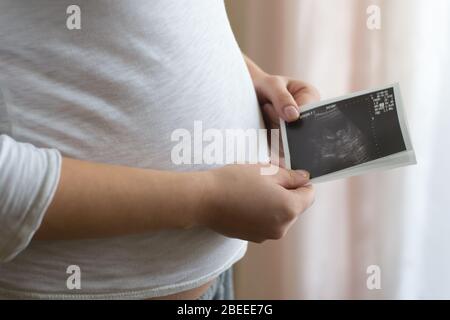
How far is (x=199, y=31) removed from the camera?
2.01ft

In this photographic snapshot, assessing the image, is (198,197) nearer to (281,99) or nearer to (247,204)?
(247,204)

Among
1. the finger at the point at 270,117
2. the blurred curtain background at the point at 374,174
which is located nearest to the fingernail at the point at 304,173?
the finger at the point at 270,117

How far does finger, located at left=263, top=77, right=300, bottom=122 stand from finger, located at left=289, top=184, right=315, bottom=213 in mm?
120

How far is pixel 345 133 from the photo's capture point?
68cm

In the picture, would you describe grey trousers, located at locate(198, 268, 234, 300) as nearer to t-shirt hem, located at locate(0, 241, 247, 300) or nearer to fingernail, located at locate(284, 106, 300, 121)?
t-shirt hem, located at locate(0, 241, 247, 300)

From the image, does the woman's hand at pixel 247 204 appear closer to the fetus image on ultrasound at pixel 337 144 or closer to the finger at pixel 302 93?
the fetus image on ultrasound at pixel 337 144

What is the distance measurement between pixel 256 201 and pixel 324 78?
0.63 metres

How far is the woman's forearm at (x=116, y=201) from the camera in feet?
1.56

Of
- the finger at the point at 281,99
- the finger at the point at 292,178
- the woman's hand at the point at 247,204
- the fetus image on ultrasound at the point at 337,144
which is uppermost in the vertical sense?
the finger at the point at 281,99

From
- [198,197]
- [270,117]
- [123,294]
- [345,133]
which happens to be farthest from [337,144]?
[123,294]

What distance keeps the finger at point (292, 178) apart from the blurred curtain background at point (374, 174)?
0.48m

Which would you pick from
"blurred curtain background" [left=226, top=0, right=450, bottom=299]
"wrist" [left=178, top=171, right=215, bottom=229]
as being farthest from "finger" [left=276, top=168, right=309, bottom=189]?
"blurred curtain background" [left=226, top=0, right=450, bottom=299]
